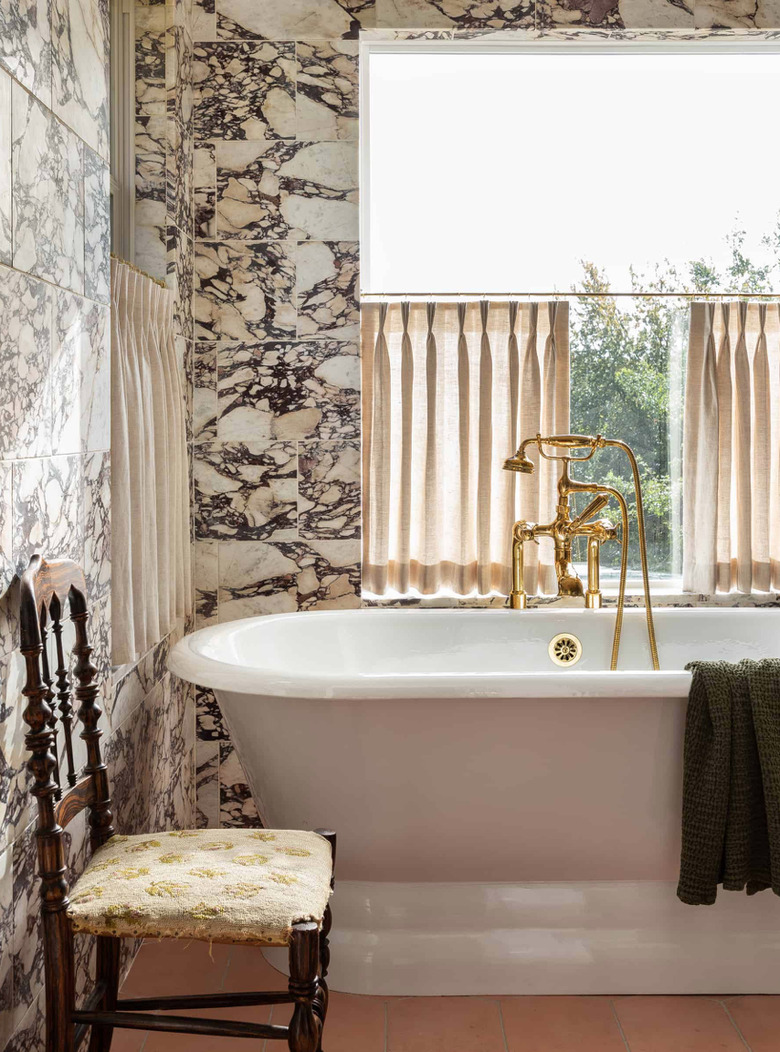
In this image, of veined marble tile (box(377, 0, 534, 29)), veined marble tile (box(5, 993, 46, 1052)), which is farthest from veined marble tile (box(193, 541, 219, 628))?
veined marble tile (box(377, 0, 534, 29))

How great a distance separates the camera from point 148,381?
2.38 meters

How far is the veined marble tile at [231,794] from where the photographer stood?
10.3ft

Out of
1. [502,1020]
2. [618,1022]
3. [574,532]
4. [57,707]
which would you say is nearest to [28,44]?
[57,707]

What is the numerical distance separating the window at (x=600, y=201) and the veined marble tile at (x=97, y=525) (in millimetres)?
1497

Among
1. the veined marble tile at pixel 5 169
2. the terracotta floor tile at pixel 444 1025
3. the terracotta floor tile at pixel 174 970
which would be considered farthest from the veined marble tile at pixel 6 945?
the veined marble tile at pixel 5 169

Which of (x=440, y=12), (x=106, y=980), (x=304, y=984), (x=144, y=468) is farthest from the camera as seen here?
(x=440, y=12)

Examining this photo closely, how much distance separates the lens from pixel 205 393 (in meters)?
3.10

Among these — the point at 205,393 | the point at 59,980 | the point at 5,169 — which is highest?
the point at 5,169

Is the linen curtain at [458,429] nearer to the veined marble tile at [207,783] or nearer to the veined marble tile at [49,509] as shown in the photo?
the veined marble tile at [207,783]

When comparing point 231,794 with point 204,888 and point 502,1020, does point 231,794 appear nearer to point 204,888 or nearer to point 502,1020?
point 502,1020

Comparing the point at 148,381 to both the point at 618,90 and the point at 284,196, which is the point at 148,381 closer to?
the point at 284,196

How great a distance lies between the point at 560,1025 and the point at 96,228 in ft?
6.53

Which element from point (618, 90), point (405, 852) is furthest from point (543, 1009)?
point (618, 90)

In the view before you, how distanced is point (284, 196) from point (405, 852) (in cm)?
205
